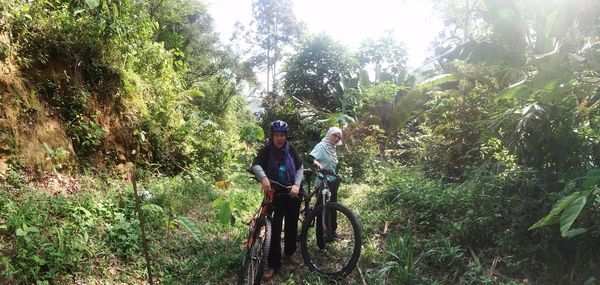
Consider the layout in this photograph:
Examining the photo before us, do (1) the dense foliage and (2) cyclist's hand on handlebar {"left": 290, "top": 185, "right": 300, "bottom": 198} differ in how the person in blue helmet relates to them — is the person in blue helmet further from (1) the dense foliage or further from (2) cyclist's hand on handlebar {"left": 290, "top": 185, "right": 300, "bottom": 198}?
(1) the dense foliage

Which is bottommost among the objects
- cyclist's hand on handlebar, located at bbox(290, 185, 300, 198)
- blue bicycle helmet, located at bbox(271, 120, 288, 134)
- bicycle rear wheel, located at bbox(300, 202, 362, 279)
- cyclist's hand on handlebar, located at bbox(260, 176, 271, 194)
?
bicycle rear wheel, located at bbox(300, 202, 362, 279)

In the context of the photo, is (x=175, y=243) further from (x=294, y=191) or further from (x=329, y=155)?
(x=329, y=155)

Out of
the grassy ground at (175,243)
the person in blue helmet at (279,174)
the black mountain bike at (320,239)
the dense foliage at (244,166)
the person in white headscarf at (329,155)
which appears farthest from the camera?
the person in white headscarf at (329,155)

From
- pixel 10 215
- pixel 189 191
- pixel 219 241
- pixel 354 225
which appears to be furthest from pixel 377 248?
pixel 10 215

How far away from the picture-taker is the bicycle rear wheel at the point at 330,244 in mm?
3824

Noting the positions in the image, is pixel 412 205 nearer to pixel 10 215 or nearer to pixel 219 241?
pixel 219 241

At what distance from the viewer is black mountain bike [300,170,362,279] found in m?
3.87

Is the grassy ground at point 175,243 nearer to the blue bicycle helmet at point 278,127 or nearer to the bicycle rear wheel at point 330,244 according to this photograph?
the bicycle rear wheel at point 330,244

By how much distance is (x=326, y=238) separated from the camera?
4188 millimetres

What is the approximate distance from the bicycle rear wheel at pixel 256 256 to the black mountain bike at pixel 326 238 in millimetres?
614

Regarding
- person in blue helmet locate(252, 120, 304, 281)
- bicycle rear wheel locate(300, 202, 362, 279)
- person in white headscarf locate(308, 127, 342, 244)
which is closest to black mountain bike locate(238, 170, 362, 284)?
bicycle rear wheel locate(300, 202, 362, 279)

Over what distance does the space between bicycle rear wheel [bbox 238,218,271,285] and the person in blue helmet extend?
0.91 ft

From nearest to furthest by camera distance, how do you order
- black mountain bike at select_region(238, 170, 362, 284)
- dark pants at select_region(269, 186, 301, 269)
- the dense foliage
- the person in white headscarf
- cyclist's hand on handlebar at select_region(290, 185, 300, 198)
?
1. the dense foliage
2. black mountain bike at select_region(238, 170, 362, 284)
3. cyclist's hand on handlebar at select_region(290, 185, 300, 198)
4. dark pants at select_region(269, 186, 301, 269)
5. the person in white headscarf

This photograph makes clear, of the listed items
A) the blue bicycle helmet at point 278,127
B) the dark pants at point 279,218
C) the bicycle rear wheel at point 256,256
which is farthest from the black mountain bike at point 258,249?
the blue bicycle helmet at point 278,127
